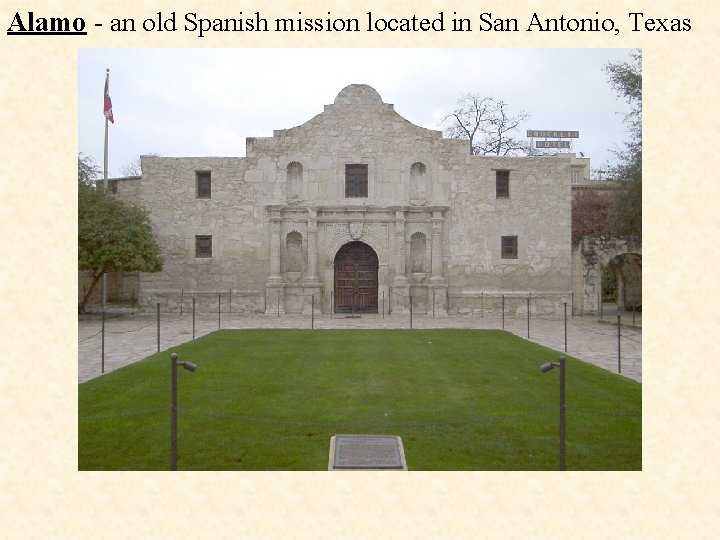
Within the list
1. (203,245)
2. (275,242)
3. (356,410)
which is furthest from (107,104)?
(356,410)

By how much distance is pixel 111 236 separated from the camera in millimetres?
21094

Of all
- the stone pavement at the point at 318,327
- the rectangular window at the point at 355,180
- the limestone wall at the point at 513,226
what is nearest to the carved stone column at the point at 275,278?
the stone pavement at the point at 318,327

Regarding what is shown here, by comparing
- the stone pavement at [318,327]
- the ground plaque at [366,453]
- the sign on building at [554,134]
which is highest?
the sign on building at [554,134]

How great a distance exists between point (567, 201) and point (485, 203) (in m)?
3.44

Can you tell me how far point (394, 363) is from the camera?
468 inches

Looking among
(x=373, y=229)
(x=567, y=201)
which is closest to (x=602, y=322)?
(x=567, y=201)

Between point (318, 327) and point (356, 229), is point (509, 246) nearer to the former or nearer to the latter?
point (356, 229)

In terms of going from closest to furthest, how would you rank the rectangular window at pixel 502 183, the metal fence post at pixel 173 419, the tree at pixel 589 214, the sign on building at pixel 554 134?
the metal fence post at pixel 173 419
the tree at pixel 589 214
the rectangular window at pixel 502 183
the sign on building at pixel 554 134

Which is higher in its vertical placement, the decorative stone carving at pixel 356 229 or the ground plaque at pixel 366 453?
the decorative stone carving at pixel 356 229

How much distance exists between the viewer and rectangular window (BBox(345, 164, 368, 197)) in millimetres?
25047

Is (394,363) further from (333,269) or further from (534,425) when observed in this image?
(333,269)

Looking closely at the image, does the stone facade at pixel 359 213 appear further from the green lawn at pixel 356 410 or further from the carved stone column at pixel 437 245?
the green lawn at pixel 356 410

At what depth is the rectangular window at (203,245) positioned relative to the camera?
25.2 metres

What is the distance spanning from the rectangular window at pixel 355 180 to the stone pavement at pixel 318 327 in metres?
5.22
